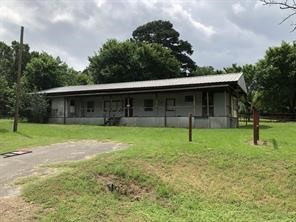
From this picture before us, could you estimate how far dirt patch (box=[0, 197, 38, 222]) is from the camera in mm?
8055

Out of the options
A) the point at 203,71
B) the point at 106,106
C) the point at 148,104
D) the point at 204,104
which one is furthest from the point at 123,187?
the point at 203,71

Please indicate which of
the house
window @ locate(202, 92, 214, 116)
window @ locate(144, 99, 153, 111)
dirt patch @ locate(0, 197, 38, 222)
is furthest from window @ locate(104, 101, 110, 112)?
dirt patch @ locate(0, 197, 38, 222)

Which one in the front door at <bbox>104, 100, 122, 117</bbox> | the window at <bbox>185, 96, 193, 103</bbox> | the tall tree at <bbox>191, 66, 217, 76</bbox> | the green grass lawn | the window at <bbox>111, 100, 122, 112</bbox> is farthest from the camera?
the tall tree at <bbox>191, 66, 217, 76</bbox>

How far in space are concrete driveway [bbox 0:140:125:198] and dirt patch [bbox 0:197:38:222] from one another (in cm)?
50

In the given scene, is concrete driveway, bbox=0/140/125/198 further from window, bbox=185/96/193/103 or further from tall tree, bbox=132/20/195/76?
tall tree, bbox=132/20/195/76

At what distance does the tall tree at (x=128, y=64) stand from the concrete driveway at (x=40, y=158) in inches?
1368

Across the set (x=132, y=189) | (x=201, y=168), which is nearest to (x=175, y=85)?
(x=201, y=168)

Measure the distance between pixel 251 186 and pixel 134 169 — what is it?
10.6 ft

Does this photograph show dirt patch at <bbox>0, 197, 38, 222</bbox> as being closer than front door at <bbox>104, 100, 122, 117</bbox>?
Yes

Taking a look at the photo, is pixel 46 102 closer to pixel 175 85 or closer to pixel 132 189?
pixel 175 85

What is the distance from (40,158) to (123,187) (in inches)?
178

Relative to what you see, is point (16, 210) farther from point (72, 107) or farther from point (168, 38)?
point (168, 38)

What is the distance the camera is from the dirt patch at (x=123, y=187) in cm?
988

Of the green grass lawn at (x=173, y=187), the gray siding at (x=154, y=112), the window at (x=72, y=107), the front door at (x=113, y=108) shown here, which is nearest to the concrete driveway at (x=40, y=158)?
the green grass lawn at (x=173, y=187)
